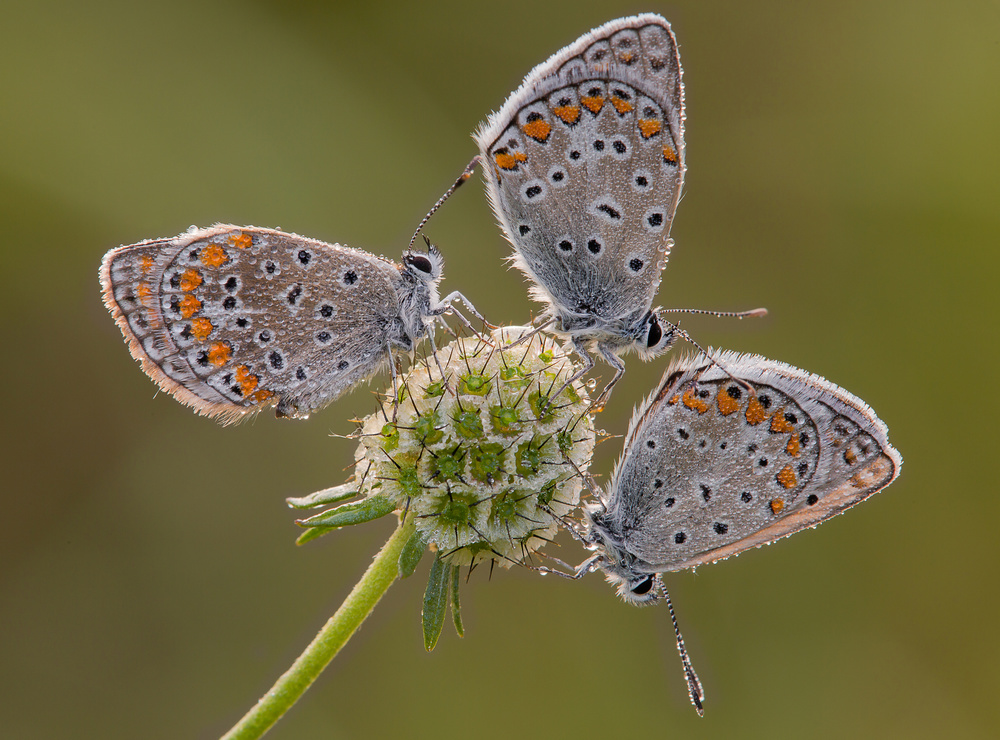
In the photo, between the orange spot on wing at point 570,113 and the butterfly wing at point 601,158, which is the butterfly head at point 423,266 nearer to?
the butterfly wing at point 601,158

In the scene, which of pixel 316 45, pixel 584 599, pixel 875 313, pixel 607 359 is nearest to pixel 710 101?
pixel 875 313

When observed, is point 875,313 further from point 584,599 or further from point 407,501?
point 407,501

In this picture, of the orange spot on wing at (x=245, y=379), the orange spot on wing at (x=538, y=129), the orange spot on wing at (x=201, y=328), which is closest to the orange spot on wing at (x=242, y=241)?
the orange spot on wing at (x=201, y=328)

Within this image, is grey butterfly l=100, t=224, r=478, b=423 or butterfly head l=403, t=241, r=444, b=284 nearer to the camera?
grey butterfly l=100, t=224, r=478, b=423

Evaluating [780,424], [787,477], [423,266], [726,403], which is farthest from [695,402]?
[423,266]

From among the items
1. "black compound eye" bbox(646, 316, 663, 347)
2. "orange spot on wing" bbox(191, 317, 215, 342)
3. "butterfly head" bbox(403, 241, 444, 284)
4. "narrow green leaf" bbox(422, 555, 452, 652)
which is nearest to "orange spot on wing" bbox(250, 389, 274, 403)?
"orange spot on wing" bbox(191, 317, 215, 342)

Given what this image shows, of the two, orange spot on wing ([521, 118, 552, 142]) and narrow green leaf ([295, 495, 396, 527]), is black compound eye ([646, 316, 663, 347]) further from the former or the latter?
narrow green leaf ([295, 495, 396, 527])
